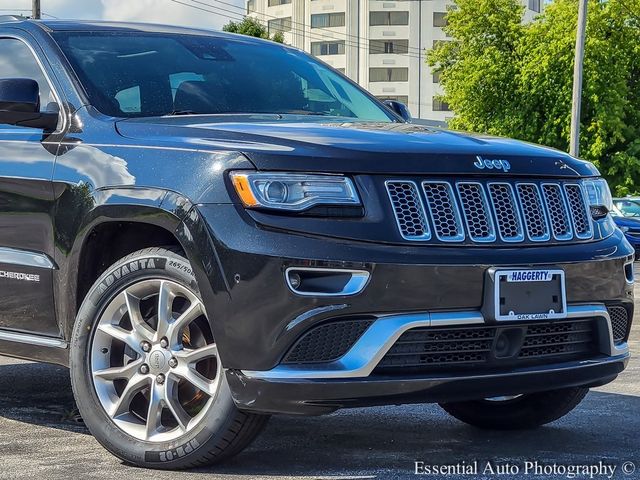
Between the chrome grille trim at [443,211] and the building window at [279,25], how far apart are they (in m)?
92.3

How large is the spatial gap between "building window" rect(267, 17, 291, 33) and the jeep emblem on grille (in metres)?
92.1

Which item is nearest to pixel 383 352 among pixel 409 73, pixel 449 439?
pixel 449 439

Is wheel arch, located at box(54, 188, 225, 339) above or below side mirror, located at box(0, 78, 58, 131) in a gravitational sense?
below

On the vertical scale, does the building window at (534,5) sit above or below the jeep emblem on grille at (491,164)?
above

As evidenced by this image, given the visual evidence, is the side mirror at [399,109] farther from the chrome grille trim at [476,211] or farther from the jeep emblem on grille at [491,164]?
the chrome grille trim at [476,211]

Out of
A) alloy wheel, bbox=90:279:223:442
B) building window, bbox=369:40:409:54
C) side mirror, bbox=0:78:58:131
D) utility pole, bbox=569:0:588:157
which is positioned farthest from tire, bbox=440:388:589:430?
building window, bbox=369:40:409:54

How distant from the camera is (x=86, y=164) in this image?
4.91m

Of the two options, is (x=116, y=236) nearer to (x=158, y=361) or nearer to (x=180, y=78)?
(x=158, y=361)

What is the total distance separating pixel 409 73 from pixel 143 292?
87196 mm

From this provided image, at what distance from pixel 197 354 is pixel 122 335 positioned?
369 millimetres

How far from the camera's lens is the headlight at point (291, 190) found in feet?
14.0

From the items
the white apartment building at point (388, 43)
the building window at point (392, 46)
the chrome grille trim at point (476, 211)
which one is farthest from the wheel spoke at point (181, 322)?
the building window at point (392, 46)

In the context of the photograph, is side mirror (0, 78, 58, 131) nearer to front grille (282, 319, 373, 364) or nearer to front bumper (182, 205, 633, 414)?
front bumper (182, 205, 633, 414)

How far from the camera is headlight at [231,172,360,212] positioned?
14.0 feet
